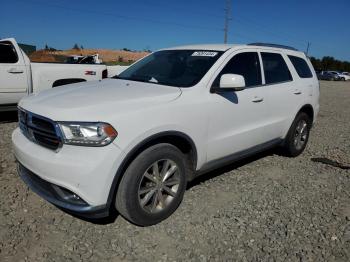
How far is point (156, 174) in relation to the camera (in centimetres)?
346

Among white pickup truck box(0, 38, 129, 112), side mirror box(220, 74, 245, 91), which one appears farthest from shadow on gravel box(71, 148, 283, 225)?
white pickup truck box(0, 38, 129, 112)

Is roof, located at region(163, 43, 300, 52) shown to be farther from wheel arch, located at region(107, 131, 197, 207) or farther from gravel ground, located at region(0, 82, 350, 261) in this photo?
gravel ground, located at region(0, 82, 350, 261)

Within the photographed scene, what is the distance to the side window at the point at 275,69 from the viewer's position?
4.99 m

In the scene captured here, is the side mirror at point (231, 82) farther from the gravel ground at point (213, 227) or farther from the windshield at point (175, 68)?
the gravel ground at point (213, 227)

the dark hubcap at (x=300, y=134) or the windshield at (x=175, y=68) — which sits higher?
the windshield at (x=175, y=68)

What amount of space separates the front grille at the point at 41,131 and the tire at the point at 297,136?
377 cm

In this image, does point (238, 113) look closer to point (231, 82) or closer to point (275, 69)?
point (231, 82)

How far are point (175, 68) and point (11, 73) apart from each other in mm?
4743

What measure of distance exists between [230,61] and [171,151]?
1.48 m

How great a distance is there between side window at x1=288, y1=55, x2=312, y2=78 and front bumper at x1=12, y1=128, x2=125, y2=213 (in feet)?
12.6

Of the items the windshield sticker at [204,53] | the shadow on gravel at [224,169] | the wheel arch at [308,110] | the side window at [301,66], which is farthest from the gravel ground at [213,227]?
the side window at [301,66]

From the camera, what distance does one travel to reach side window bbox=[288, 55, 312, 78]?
580 cm

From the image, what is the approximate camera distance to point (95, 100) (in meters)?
3.29

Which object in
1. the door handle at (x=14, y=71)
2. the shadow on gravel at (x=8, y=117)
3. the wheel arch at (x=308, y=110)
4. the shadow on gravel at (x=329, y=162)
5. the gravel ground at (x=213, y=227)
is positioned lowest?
the gravel ground at (x=213, y=227)
